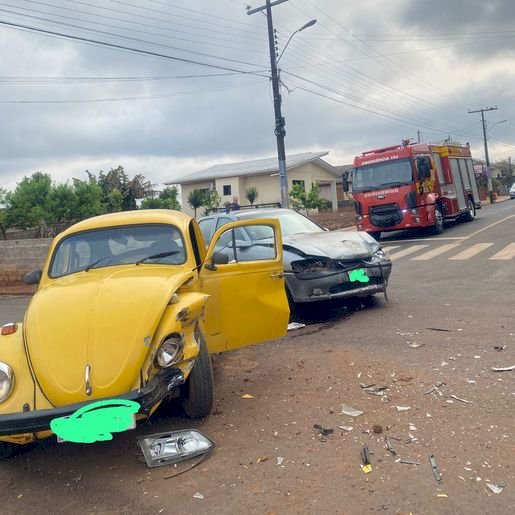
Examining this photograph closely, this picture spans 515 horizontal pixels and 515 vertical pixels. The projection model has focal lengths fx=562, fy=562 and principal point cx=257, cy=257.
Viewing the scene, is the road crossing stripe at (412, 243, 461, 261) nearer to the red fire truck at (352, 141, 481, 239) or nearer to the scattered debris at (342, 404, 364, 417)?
the red fire truck at (352, 141, 481, 239)

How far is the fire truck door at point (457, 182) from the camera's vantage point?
21.7 m

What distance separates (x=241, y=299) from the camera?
5.20 meters

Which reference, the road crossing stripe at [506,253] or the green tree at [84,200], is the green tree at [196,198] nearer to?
the green tree at [84,200]

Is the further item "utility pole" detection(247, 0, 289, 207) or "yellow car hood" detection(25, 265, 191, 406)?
"utility pole" detection(247, 0, 289, 207)

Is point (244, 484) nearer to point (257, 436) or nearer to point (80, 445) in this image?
point (257, 436)

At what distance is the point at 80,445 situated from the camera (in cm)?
429

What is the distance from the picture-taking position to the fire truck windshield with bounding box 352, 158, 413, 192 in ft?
61.4

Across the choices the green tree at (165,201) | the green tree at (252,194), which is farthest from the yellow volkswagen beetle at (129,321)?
the green tree at (252,194)

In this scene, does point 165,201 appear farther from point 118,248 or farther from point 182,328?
point 182,328

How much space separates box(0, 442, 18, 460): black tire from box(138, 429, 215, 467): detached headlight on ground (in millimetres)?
928

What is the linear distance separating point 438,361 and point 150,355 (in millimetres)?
3101

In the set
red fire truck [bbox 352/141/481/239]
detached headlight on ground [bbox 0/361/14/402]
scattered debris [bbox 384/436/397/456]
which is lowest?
scattered debris [bbox 384/436/397/456]

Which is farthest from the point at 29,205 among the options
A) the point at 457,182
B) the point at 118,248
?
the point at 118,248

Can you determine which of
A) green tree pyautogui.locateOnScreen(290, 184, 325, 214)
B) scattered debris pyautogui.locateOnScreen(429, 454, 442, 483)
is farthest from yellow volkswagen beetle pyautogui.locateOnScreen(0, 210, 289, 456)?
green tree pyautogui.locateOnScreen(290, 184, 325, 214)
